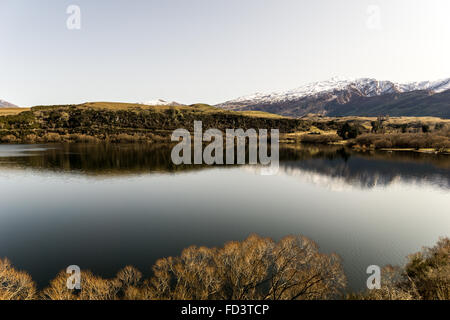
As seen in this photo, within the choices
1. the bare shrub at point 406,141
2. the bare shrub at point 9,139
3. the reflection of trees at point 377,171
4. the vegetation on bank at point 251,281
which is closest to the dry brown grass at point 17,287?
the vegetation on bank at point 251,281

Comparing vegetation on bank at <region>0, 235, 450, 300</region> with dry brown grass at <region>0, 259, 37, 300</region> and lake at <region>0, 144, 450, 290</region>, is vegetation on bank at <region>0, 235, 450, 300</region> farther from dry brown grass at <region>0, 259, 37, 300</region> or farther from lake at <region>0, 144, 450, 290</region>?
lake at <region>0, 144, 450, 290</region>

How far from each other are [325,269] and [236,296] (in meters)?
9.83

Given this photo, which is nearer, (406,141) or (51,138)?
(406,141)

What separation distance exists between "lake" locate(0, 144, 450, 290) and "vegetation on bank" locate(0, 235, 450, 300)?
2.92 m

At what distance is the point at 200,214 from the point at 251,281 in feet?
77.7

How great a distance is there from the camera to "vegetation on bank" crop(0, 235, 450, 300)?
1750 cm

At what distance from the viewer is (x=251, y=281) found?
1898 cm

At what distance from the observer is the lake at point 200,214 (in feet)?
92.0

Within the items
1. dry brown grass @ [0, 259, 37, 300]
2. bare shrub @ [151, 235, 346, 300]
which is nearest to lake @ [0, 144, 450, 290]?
dry brown grass @ [0, 259, 37, 300]

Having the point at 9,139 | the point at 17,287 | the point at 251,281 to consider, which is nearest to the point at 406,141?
the point at 251,281

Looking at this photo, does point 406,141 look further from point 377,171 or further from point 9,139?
point 9,139

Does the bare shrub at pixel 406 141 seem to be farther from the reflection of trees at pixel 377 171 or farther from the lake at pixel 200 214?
the lake at pixel 200 214

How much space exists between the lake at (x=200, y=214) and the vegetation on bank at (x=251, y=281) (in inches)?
115
